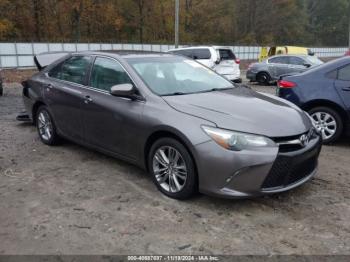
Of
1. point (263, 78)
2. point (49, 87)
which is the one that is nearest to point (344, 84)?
point (49, 87)

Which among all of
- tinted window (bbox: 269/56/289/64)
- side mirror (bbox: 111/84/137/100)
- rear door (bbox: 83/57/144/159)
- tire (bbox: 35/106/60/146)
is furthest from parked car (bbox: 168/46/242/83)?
side mirror (bbox: 111/84/137/100)

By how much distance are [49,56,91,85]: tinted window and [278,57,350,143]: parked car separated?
3.48 meters

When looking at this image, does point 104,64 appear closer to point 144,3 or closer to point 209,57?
point 209,57

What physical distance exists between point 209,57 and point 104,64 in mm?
10866

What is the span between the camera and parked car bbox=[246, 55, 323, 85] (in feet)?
53.9

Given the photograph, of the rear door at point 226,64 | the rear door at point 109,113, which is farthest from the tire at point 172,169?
the rear door at point 226,64

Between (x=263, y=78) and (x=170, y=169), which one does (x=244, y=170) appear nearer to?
(x=170, y=169)

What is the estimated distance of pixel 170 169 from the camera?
167 inches

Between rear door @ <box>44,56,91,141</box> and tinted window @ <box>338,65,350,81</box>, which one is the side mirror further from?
tinted window @ <box>338,65,350,81</box>

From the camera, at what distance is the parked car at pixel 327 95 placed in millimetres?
6282

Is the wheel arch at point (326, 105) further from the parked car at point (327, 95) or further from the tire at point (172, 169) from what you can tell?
the tire at point (172, 169)

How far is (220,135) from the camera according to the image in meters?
3.78

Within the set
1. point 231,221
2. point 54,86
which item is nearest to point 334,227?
point 231,221

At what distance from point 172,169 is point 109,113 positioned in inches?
45.9
